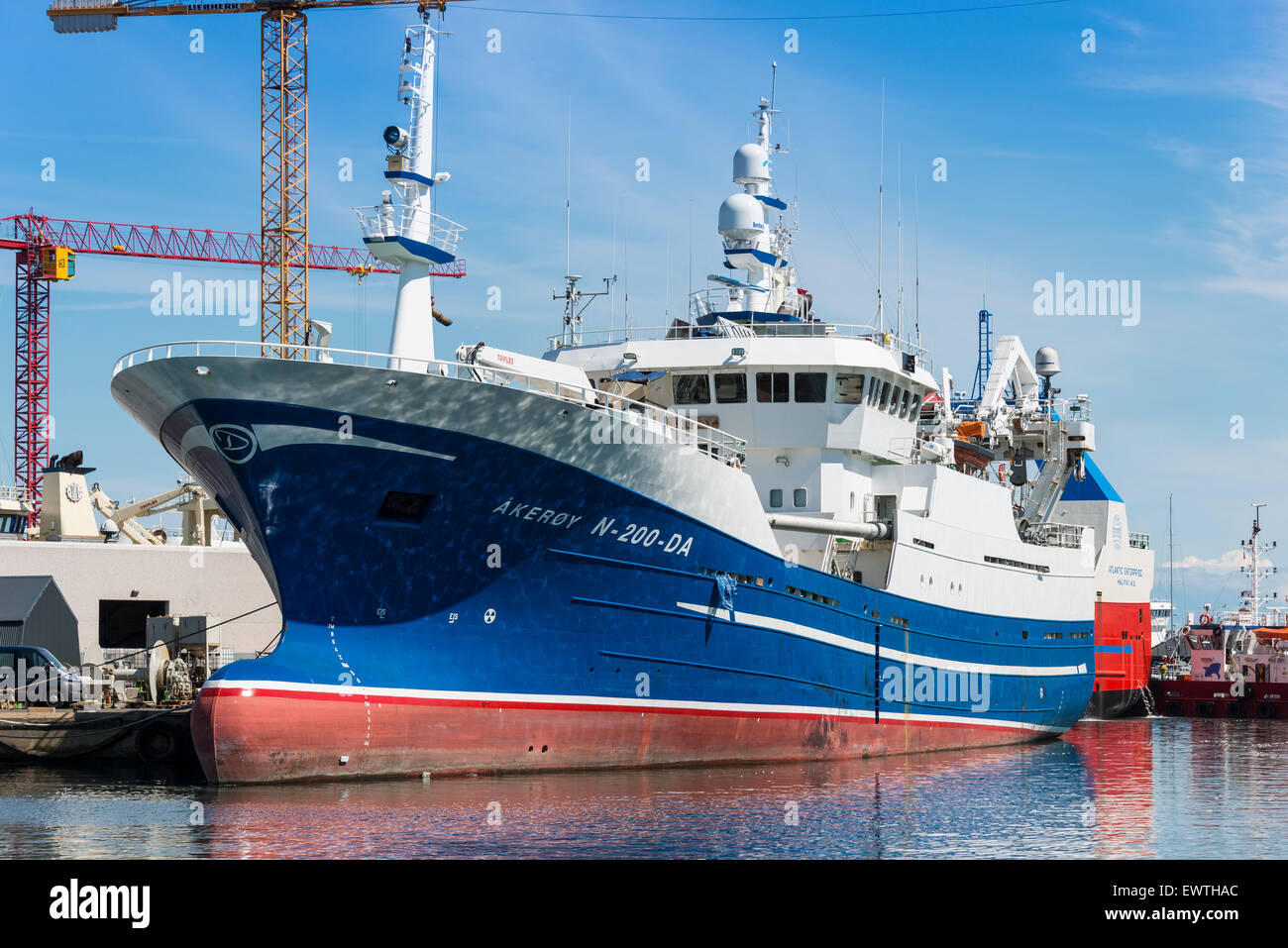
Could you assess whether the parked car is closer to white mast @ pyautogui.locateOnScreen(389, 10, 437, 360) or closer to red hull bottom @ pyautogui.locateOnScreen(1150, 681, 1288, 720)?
white mast @ pyautogui.locateOnScreen(389, 10, 437, 360)

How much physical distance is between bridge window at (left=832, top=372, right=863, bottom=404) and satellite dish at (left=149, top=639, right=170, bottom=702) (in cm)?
1431

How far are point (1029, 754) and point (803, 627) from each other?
31.1ft

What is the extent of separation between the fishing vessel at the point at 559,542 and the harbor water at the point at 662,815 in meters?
0.81

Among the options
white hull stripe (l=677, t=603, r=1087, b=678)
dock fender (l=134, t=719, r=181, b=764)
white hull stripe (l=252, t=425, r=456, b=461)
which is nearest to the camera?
white hull stripe (l=252, t=425, r=456, b=461)

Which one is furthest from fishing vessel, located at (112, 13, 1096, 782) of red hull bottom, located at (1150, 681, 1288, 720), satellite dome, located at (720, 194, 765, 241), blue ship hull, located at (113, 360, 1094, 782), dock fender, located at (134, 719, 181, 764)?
red hull bottom, located at (1150, 681, 1288, 720)

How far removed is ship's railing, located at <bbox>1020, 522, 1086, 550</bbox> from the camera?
118ft

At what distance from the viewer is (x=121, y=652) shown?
3391 centimetres

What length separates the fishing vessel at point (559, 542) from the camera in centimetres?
1922

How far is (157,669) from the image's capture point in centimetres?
2705

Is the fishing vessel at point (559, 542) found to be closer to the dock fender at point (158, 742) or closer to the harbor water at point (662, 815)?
the harbor water at point (662, 815)

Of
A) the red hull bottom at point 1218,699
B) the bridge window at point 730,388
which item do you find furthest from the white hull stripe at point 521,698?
the red hull bottom at point 1218,699

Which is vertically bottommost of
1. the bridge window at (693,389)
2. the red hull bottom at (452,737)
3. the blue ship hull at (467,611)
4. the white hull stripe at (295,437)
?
the red hull bottom at (452,737)
